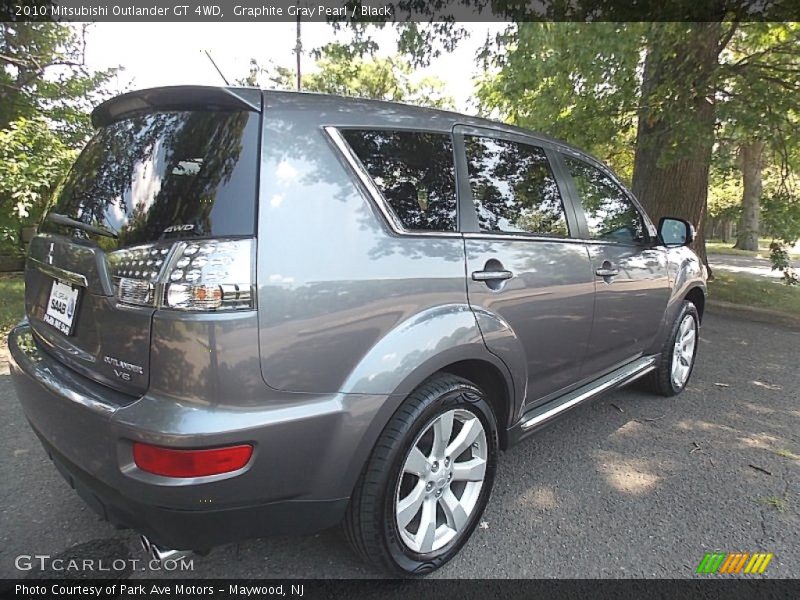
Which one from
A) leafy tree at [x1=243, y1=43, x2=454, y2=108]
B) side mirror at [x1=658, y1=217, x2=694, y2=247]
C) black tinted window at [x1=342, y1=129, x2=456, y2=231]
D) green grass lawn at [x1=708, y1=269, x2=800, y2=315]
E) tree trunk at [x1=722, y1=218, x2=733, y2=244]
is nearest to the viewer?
black tinted window at [x1=342, y1=129, x2=456, y2=231]

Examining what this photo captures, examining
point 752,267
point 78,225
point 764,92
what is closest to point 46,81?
point 78,225

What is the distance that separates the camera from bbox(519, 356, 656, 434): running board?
248cm

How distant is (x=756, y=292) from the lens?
820cm

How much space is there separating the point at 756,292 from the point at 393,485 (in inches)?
344

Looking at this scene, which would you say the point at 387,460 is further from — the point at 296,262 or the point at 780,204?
the point at 780,204

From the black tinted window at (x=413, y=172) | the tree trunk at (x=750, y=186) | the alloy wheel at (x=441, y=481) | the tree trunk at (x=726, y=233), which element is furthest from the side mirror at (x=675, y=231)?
the tree trunk at (x=726, y=233)

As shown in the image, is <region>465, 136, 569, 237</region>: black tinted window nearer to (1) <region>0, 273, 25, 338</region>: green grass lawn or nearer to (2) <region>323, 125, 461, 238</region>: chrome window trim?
(2) <region>323, 125, 461, 238</region>: chrome window trim

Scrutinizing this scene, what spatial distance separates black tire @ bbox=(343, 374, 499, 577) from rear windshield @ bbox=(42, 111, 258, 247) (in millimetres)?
854

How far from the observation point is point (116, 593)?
6.13ft

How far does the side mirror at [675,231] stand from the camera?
353 cm

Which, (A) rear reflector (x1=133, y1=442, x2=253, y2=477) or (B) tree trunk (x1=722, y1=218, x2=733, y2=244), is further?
(B) tree trunk (x1=722, y1=218, x2=733, y2=244)

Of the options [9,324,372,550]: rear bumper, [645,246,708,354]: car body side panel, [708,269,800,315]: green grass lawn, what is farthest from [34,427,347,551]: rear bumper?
[708,269,800,315]: green grass lawn

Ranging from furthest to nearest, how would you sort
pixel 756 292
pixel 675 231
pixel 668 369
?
pixel 756 292 < pixel 668 369 < pixel 675 231

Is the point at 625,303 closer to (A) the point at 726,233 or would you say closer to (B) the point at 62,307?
(B) the point at 62,307
